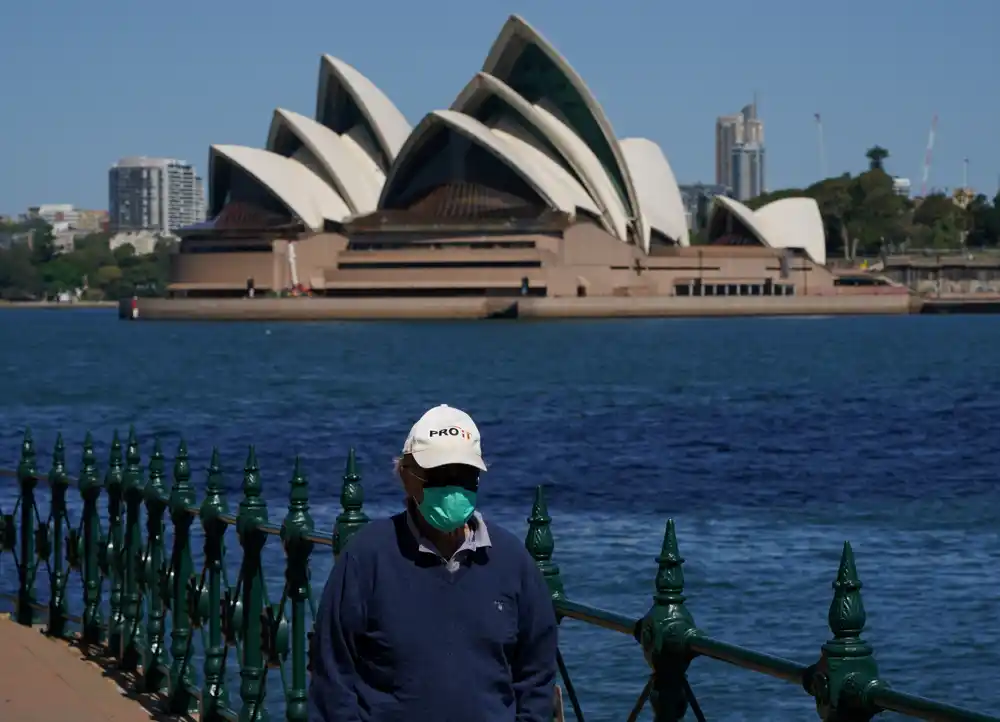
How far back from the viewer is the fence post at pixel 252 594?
19.5 ft

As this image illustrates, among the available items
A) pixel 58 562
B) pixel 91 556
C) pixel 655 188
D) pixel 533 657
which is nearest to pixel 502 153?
pixel 655 188

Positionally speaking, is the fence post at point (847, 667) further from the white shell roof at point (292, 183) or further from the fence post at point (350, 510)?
the white shell roof at point (292, 183)

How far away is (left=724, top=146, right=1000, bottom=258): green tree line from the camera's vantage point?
14750 cm

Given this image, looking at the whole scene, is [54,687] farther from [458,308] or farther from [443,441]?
[458,308]

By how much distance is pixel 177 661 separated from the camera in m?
6.75

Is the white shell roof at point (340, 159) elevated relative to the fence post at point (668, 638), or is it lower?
elevated

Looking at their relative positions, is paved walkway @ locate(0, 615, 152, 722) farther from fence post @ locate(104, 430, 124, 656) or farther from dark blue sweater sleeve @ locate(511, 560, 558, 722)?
dark blue sweater sleeve @ locate(511, 560, 558, 722)

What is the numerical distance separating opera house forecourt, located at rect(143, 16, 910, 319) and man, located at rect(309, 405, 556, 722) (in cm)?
9216

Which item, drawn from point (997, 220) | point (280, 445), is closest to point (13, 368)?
point (280, 445)

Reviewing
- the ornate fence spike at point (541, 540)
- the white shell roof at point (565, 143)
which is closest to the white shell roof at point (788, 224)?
the white shell roof at point (565, 143)

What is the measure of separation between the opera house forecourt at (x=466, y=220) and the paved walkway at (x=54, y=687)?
290 feet

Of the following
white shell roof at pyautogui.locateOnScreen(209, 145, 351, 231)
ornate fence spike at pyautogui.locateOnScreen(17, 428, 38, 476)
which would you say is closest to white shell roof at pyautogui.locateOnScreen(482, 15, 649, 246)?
white shell roof at pyautogui.locateOnScreen(209, 145, 351, 231)

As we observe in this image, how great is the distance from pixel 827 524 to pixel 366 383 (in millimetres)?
30747

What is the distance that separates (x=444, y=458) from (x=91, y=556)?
4634 mm
